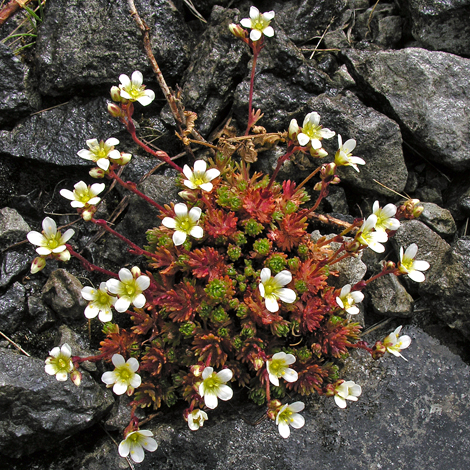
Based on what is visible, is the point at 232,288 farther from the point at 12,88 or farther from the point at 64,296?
the point at 12,88

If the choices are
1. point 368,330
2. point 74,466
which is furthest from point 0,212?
point 368,330

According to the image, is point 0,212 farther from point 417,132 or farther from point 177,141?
point 417,132

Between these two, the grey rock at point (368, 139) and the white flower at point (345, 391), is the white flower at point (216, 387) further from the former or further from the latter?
the grey rock at point (368, 139)

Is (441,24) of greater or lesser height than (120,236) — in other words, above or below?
above

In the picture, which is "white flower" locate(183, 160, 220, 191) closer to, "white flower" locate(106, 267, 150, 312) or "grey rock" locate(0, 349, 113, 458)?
"white flower" locate(106, 267, 150, 312)

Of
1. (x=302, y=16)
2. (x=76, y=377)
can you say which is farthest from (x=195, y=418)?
(x=302, y=16)

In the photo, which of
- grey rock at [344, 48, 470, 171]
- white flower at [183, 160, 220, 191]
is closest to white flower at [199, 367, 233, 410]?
white flower at [183, 160, 220, 191]

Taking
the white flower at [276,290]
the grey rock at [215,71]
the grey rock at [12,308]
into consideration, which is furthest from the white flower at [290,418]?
the grey rock at [215,71]
